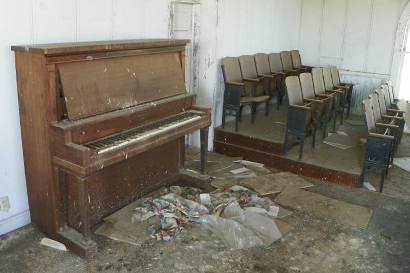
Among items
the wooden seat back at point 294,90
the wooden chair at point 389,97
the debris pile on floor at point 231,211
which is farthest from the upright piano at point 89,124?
Result: the wooden chair at point 389,97

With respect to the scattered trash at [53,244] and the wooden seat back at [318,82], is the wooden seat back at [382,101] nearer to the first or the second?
the wooden seat back at [318,82]

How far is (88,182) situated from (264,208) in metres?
1.51

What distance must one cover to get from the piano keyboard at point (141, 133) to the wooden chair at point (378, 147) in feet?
5.69

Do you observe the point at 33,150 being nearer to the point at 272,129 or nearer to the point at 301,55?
the point at 272,129

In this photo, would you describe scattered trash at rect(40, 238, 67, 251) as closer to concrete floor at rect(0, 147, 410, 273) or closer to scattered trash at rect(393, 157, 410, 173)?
concrete floor at rect(0, 147, 410, 273)

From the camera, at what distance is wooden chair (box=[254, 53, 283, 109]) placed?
18.5ft

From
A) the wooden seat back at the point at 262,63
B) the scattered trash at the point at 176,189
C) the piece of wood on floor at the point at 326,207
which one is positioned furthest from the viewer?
the wooden seat back at the point at 262,63

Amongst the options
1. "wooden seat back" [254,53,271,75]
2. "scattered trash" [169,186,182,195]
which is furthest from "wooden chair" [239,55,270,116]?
"scattered trash" [169,186,182,195]

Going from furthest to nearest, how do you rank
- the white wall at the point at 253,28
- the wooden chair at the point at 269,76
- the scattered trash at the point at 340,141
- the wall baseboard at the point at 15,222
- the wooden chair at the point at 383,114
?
the wooden chair at the point at 269,76 < the white wall at the point at 253,28 < the scattered trash at the point at 340,141 < the wooden chair at the point at 383,114 < the wall baseboard at the point at 15,222

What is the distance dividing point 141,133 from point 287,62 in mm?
4286

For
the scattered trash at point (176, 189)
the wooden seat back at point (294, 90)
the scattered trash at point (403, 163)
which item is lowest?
the scattered trash at point (403, 163)

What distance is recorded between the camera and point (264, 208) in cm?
346

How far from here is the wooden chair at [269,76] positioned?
565 centimetres

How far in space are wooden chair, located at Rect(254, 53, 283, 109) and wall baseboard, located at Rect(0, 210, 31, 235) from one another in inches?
141
